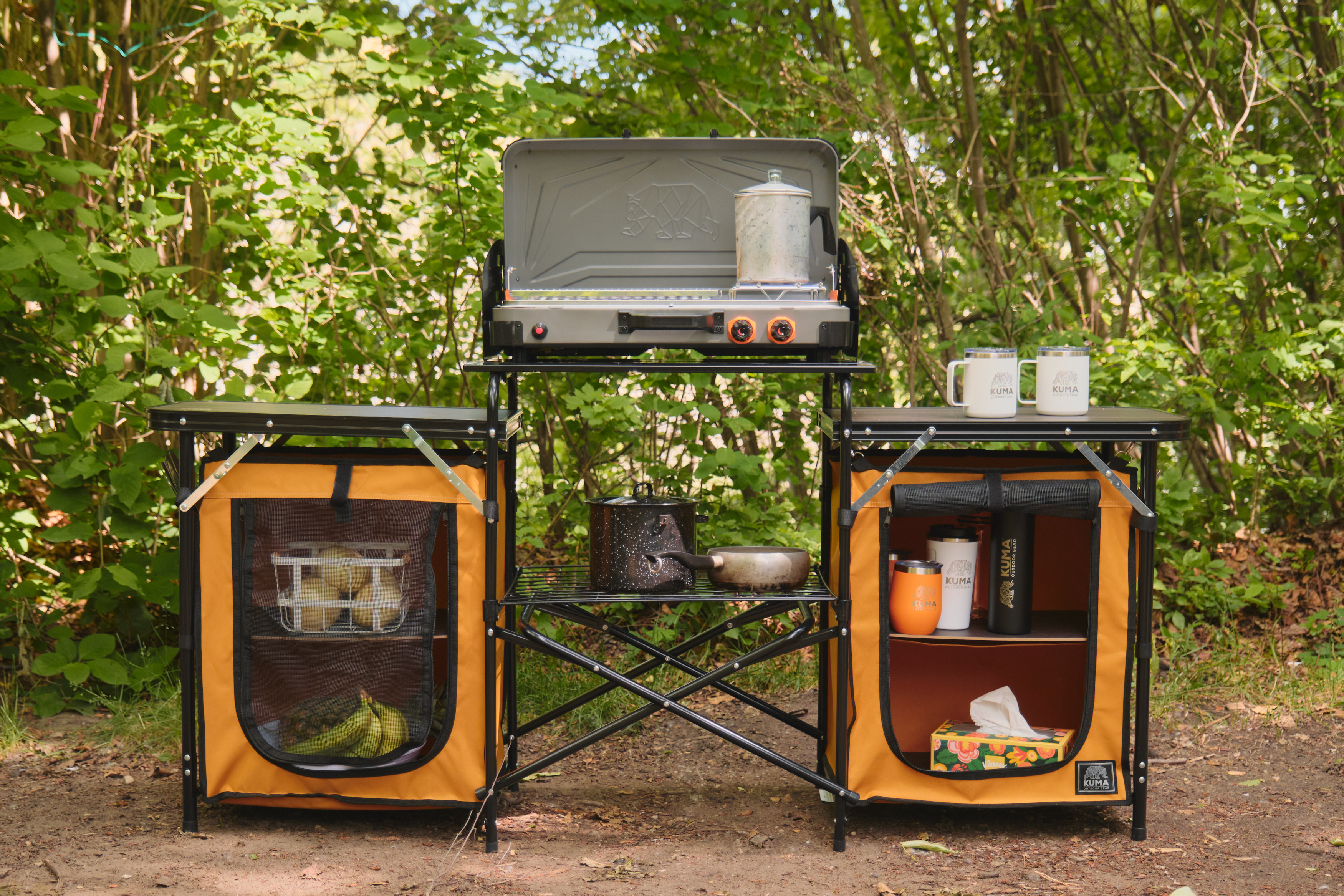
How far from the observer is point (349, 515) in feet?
8.01

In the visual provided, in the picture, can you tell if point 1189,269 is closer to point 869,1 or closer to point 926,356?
point 926,356

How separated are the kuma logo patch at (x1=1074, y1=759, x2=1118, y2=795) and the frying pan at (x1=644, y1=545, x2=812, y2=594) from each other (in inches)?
31.5

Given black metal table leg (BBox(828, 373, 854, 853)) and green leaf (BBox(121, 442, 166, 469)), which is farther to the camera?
green leaf (BBox(121, 442, 166, 469))

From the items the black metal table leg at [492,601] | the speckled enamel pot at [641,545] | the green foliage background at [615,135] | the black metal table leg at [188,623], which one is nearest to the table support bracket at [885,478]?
the speckled enamel pot at [641,545]

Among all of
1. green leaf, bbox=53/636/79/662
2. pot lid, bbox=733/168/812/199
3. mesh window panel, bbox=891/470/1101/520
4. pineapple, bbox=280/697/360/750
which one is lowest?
green leaf, bbox=53/636/79/662

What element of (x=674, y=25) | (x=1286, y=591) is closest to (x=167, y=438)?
(x=674, y=25)

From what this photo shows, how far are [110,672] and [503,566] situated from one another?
60.7 inches

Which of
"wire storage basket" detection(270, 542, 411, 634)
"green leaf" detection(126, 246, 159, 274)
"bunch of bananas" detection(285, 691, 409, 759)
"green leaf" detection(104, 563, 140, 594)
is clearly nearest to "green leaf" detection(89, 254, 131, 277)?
→ "green leaf" detection(126, 246, 159, 274)

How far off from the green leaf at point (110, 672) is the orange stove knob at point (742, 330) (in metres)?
2.30

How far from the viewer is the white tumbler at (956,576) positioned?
2.58 m

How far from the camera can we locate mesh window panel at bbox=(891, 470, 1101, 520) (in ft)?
7.98

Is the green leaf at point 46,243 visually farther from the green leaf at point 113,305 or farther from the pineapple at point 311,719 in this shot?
the pineapple at point 311,719

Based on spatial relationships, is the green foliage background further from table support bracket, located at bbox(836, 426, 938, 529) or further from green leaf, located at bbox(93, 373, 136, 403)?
table support bracket, located at bbox(836, 426, 938, 529)

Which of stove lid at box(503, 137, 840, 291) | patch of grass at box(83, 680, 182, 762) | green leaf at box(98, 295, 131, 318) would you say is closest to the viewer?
stove lid at box(503, 137, 840, 291)
